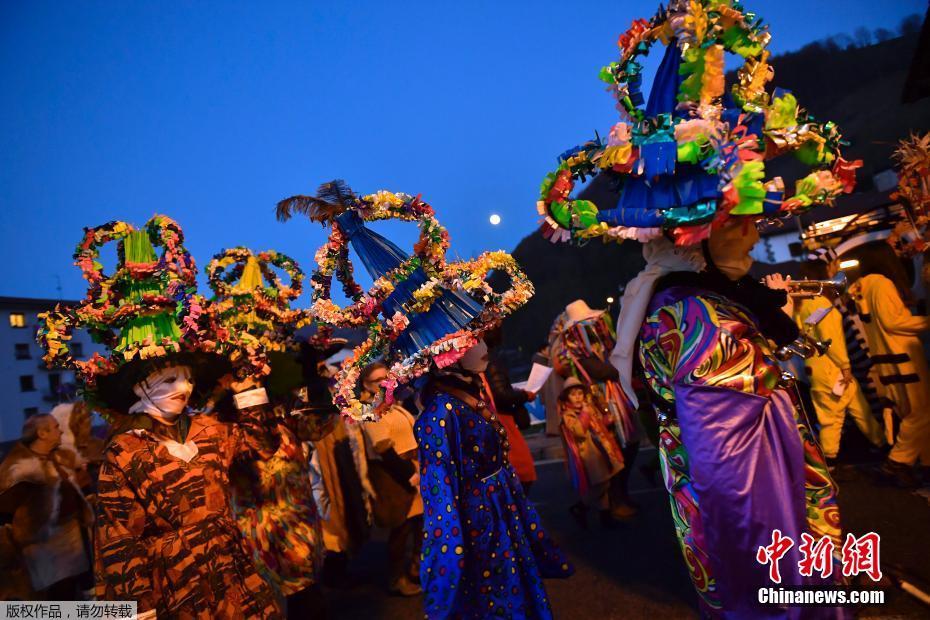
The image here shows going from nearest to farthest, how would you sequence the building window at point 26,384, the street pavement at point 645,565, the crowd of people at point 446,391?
the crowd of people at point 446,391
the street pavement at point 645,565
the building window at point 26,384

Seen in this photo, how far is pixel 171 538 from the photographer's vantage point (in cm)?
296

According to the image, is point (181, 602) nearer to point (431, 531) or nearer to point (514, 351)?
point (431, 531)

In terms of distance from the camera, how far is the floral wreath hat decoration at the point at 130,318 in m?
3.14

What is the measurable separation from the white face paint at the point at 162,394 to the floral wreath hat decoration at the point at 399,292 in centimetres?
88

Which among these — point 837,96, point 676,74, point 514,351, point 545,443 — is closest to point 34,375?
point 514,351

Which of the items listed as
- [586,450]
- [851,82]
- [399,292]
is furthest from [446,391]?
[851,82]

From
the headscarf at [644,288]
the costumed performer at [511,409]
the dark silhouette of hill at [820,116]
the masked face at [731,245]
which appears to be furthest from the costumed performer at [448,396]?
the dark silhouette of hill at [820,116]

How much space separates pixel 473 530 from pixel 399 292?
1433 mm

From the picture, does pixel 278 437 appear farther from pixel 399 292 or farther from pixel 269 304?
pixel 399 292

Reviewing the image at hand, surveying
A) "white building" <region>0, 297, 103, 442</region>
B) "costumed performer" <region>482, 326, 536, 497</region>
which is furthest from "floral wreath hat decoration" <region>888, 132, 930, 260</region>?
"white building" <region>0, 297, 103, 442</region>

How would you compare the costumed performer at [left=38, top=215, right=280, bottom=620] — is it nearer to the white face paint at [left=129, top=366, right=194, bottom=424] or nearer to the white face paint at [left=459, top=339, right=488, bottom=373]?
the white face paint at [left=129, top=366, right=194, bottom=424]

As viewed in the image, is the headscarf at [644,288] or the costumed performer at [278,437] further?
the costumed performer at [278,437]

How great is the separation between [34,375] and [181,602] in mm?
45731

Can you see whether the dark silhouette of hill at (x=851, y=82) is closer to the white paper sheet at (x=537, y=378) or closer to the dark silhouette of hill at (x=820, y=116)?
the dark silhouette of hill at (x=820, y=116)
